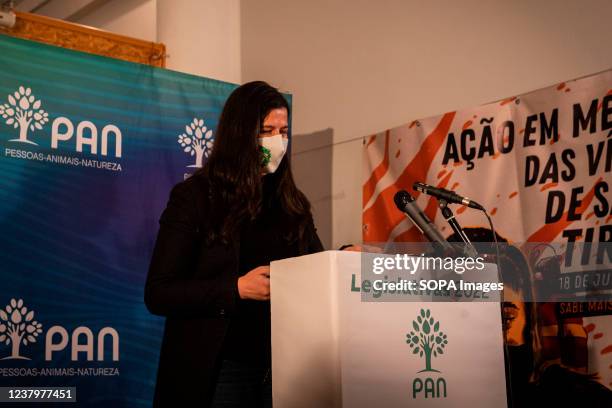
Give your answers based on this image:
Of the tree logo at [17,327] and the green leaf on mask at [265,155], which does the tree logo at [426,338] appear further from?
the tree logo at [17,327]

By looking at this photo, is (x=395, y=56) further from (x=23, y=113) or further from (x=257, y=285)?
(x=257, y=285)

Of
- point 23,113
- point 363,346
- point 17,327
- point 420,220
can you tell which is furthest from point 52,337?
point 363,346

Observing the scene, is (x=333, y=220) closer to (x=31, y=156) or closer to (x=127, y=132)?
(x=127, y=132)

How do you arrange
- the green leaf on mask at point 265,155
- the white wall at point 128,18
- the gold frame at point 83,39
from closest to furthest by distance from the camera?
the green leaf on mask at point 265,155 < the gold frame at point 83,39 < the white wall at point 128,18

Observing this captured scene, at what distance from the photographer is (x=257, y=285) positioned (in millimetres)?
1567

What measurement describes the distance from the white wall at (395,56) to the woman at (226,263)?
1640 millimetres

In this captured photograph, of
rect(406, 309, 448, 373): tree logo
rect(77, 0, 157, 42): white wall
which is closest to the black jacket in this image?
rect(406, 309, 448, 373): tree logo

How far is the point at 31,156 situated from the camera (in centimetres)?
296

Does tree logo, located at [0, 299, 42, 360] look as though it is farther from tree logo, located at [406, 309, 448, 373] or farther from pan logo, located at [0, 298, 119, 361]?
tree logo, located at [406, 309, 448, 373]

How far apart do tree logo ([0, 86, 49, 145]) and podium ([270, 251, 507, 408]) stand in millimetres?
1844

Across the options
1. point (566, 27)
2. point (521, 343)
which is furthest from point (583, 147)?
point (521, 343)

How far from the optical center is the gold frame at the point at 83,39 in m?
3.58

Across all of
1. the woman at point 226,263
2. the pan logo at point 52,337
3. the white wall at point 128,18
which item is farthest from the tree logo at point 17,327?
the white wall at point 128,18

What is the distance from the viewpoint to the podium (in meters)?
1.30
